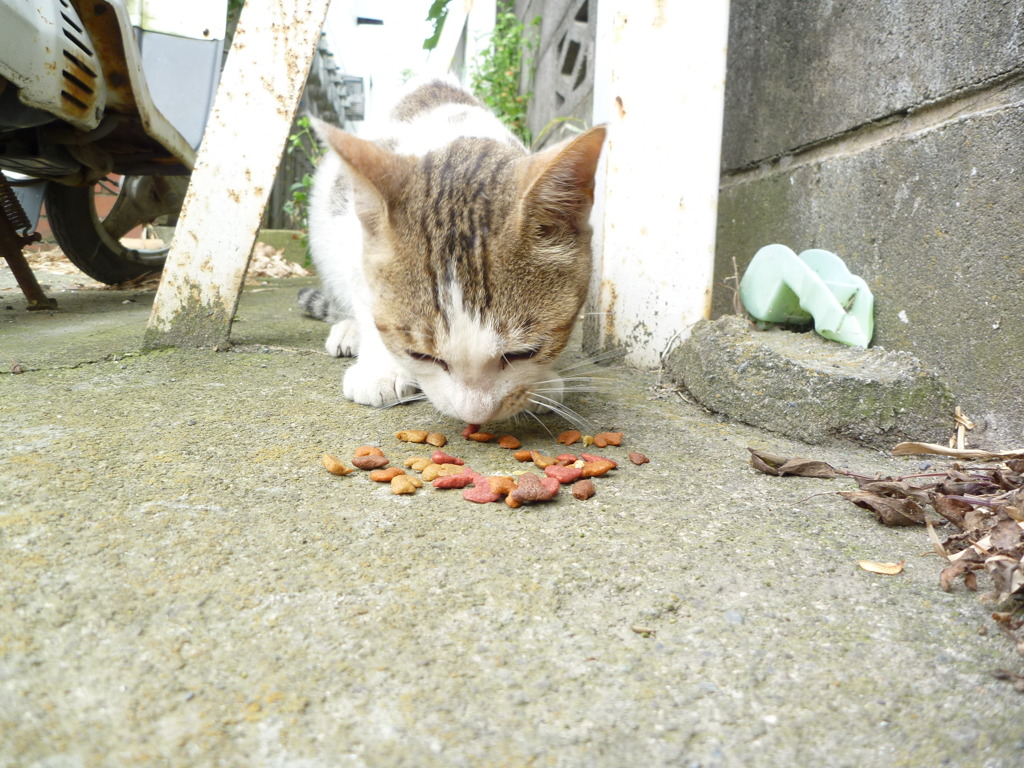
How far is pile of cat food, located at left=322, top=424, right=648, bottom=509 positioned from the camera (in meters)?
1.31

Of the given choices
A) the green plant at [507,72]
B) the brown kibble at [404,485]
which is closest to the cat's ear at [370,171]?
the brown kibble at [404,485]

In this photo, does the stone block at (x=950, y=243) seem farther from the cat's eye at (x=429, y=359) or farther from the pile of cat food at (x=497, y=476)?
the cat's eye at (x=429, y=359)

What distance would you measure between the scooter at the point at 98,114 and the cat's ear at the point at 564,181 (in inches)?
65.4

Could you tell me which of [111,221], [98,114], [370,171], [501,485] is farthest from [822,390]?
[111,221]

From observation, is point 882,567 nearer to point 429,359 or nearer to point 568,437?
point 568,437

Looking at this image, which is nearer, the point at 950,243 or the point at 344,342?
the point at 950,243

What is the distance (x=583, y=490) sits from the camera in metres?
1.34

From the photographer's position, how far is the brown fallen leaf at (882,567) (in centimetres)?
106

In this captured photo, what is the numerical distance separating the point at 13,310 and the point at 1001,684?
3893mm

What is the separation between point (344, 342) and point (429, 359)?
3.04 ft

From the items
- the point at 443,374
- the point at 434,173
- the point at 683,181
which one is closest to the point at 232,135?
the point at 434,173

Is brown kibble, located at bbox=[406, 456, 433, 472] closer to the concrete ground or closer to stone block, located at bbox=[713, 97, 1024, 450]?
the concrete ground

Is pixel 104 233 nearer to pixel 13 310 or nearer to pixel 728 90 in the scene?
pixel 13 310

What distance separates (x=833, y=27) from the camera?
6.90 feet
